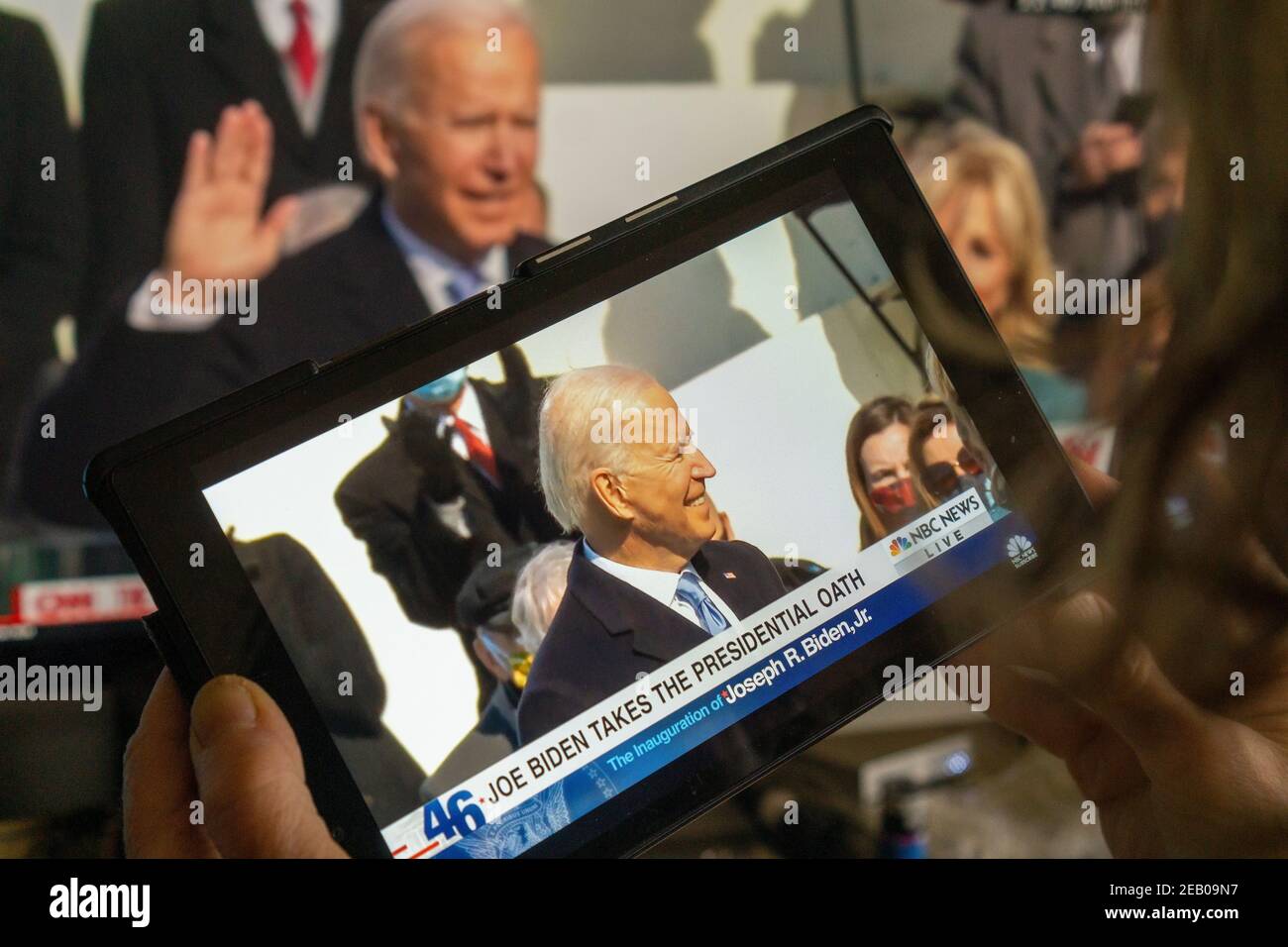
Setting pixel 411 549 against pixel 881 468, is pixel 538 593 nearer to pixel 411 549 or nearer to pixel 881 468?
pixel 411 549

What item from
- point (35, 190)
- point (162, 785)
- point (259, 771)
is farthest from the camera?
point (35, 190)

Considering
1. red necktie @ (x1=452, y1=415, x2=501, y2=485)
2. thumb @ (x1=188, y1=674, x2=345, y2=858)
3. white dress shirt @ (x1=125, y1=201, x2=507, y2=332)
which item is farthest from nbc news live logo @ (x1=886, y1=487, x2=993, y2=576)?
white dress shirt @ (x1=125, y1=201, x2=507, y2=332)

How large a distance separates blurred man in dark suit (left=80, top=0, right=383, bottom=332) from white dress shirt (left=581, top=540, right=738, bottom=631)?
552 mm

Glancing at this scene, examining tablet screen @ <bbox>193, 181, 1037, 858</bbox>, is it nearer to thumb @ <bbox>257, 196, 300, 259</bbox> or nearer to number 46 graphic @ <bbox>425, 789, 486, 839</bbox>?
number 46 graphic @ <bbox>425, 789, 486, 839</bbox>

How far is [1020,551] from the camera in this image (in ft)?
1.77

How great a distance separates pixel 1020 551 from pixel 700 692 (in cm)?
19

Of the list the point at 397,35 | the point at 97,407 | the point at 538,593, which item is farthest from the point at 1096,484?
the point at 97,407

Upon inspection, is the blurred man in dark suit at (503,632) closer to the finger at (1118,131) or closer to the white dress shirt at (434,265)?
the white dress shirt at (434,265)

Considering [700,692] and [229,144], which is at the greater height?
[229,144]

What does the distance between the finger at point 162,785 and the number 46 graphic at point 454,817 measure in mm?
171

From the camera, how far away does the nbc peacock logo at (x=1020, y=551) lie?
538mm

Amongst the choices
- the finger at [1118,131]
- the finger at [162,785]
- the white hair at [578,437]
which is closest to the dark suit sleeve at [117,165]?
the finger at [162,785]
